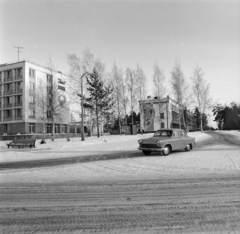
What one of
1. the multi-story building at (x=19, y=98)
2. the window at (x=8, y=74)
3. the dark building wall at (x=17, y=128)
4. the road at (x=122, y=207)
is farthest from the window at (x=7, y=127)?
the road at (x=122, y=207)

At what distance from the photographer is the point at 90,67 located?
30203 mm

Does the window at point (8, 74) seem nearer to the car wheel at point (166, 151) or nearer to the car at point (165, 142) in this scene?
the car at point (165, 142)

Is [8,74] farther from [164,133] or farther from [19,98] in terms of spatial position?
[164,133]

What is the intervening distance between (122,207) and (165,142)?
810 cm

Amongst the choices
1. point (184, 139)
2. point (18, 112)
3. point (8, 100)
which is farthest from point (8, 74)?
point (184, 139)

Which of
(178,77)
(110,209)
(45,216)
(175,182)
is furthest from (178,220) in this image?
(178,77)

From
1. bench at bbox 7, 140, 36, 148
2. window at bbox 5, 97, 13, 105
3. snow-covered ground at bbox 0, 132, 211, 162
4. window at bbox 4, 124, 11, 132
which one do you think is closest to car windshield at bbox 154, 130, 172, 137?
snow-covered ground at bbox 0, 132, 211, 162

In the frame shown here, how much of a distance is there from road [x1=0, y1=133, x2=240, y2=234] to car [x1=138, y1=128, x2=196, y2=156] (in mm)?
5574

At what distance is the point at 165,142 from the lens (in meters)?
11.6

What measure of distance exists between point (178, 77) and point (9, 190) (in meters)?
33.8

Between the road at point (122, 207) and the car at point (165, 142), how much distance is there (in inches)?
219

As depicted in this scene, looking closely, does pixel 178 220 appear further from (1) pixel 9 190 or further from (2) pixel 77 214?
(1) pixel 9 190

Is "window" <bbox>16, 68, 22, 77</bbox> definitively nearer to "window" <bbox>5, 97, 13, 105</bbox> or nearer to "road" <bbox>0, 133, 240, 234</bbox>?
"window" <bbox>5, 97, 13, 105</bbox>

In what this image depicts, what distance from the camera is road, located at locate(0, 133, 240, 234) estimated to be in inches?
122
